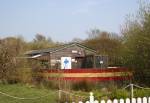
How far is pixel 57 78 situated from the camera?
77.8 feet

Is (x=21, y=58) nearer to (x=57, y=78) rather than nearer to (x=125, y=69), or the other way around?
(x=57, y=78)

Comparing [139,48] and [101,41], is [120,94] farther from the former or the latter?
[101,41]

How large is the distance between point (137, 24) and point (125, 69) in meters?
3.17

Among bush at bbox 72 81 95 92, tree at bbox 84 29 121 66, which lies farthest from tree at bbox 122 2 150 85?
tree at bbox 84 29 121 66

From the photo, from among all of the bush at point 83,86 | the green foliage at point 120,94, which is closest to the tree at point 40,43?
the bush at point 83,86

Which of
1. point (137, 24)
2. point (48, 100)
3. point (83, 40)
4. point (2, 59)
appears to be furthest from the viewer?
point (83, 40)

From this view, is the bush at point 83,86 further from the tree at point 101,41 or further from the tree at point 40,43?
the tree at point 40,43

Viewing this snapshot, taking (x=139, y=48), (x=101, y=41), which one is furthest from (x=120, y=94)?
(x=101, y=41)

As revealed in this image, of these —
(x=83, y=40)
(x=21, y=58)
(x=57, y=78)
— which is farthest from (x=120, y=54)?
(x=83, y=40)

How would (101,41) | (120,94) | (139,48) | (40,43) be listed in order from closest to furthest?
(120,94)
(139,48)
(101,41)
(40,43)

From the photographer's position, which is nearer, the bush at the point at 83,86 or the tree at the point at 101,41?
the bush at the point at 83,86

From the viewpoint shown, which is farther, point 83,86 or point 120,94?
point 83,86

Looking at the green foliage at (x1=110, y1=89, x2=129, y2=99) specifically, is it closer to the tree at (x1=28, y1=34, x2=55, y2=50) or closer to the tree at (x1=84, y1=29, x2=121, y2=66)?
the tree at (x1=84, y1=29, x2=121, y2=66)

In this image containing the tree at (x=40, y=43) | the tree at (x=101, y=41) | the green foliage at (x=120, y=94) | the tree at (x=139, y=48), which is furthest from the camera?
the tree at (x=40, y=43)
